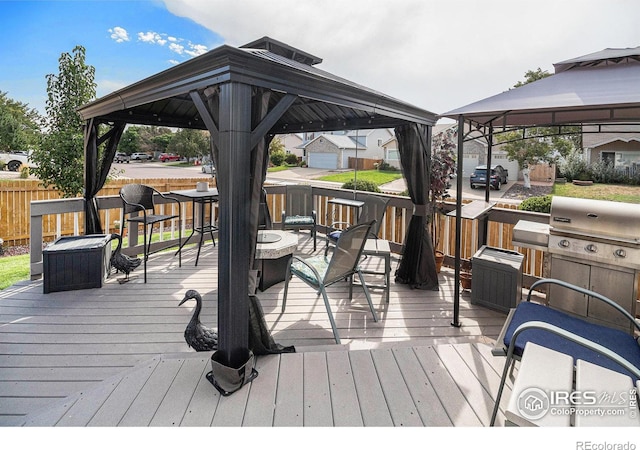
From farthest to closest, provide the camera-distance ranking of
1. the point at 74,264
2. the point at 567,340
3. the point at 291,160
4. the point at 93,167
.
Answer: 1. the point at 291,160
2. the point at 93,167
3. the point at 74,264
4. the point at 567,340

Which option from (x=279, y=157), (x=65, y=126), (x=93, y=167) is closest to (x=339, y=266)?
(x=93, y=167)

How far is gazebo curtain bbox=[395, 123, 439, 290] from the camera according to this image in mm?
3965

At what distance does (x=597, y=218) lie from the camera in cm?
277

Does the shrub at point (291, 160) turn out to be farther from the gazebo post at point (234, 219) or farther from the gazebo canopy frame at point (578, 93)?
the gazebo post at point (234, 219)

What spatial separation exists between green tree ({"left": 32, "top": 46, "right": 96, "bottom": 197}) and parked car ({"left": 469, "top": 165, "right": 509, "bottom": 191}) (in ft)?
44.2

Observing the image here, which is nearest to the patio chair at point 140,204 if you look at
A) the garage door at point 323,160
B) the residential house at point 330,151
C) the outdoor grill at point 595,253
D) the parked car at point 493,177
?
the outdoor grill at point 595,253

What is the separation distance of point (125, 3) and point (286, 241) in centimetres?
368

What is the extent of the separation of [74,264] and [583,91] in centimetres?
497

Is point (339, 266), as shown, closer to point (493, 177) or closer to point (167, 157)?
point (493, 177)

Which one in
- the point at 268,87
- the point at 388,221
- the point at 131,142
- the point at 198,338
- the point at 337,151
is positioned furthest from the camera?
the point at 131,142

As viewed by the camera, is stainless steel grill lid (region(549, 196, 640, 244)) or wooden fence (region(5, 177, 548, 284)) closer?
stainless steel grill lid (region(549, 196, 640, 244))

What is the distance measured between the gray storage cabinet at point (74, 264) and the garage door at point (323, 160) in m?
19.0

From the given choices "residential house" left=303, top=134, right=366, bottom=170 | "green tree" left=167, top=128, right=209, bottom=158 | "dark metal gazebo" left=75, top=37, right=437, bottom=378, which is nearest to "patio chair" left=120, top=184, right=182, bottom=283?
"dark metal gazebo" left=75, top=37, right=437, bottom=378

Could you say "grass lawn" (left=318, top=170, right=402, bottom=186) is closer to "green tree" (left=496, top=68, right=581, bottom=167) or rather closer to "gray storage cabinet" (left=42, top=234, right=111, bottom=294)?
"green tree" (left=496, top=68, right=581, bottom=167)
